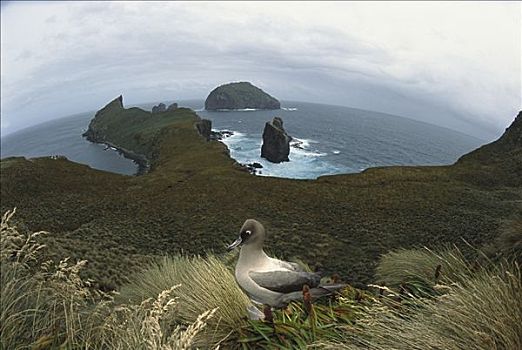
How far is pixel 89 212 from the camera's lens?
1257 inches

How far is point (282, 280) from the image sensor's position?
5547 mm

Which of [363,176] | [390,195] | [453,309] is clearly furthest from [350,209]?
[453,309]

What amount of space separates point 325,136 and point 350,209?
10725 cm

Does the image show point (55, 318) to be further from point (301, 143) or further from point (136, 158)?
point (301, 143)

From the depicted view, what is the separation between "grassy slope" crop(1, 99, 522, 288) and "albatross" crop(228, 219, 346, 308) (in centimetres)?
424

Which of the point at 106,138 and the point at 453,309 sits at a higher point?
the point at 453,309

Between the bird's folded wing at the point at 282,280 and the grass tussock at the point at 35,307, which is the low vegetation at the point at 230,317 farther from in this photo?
the bird's folded wing at the point at 282,280

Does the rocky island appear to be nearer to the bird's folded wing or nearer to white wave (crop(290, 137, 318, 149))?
white wave (crop(290, 137, 318, 149))

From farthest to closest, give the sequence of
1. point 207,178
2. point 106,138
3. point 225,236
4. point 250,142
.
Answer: point 106,138
point 250,142
point 207,178
point 225,236

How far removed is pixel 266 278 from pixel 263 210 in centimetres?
2119

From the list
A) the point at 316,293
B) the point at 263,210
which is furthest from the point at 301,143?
the point at 316,293

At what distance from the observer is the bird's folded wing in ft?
18.1

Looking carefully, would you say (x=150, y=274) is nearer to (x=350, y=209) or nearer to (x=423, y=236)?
(x=423, y=236)

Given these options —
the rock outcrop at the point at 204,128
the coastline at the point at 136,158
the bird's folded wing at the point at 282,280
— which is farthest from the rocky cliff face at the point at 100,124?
the bird's folded wing at the point at 282,280
